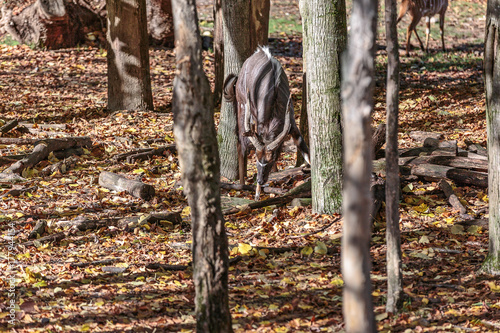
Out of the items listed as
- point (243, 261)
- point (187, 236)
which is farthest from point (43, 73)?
point (243, 261)

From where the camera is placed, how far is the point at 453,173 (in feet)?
27.1

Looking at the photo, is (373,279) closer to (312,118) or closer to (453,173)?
(312,118)

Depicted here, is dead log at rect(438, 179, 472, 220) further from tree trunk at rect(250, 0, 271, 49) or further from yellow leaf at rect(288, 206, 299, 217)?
tree trunk at rect(250, 0, 271, 49)

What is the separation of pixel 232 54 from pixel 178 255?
3961 millimetres

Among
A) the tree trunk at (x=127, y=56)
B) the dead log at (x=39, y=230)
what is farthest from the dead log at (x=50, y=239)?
the tree trunk at (x=127, y=56)

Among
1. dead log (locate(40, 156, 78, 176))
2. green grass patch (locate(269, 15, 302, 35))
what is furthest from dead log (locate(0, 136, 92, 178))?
green grass patch (locate(269, 15, 302, 35))

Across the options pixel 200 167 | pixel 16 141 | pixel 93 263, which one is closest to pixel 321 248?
pixel 93 263

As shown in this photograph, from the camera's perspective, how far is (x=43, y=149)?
9.59 m

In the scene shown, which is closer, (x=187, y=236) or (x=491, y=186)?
(x=491, y=186)

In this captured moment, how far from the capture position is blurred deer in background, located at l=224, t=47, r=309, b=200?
8266 millimetres

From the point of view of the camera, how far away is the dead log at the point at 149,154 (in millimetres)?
9805

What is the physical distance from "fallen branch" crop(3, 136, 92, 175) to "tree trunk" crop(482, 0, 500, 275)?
6310 millimetres

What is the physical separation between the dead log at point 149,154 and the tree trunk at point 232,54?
1079 mm

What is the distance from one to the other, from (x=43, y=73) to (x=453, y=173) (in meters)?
10.7
